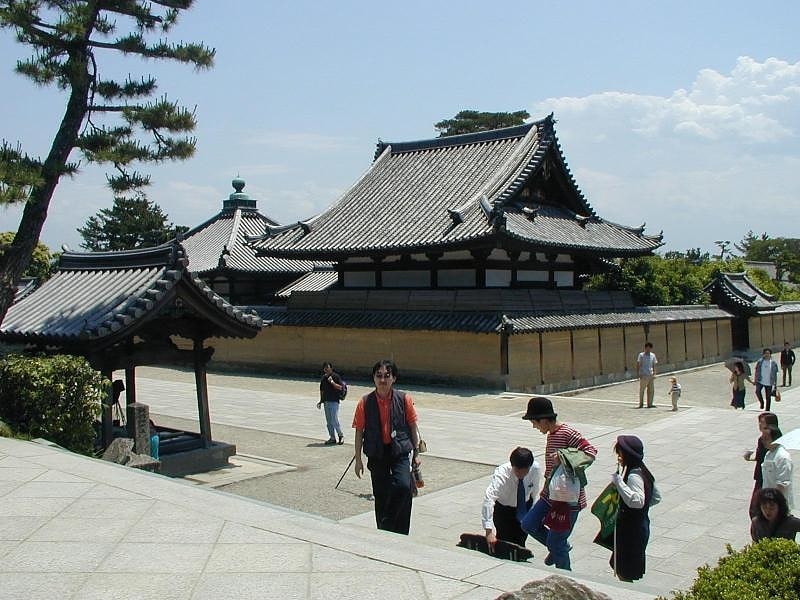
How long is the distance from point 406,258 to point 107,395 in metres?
15.8

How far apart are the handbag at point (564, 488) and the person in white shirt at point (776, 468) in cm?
219

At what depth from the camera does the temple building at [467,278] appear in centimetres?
2305

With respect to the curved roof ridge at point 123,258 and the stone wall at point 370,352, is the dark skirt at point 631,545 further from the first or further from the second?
the stone wall at point 370,352

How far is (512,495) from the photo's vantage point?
239 inches

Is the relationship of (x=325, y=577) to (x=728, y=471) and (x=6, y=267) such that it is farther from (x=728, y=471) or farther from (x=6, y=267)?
(x=6, y=267)

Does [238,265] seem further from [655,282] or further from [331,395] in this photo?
[655,282]

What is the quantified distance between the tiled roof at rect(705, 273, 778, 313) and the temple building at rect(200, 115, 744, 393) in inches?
310

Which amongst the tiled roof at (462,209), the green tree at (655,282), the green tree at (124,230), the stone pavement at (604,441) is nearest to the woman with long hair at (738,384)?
the stone pavement at (604,441)

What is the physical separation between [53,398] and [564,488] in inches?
280

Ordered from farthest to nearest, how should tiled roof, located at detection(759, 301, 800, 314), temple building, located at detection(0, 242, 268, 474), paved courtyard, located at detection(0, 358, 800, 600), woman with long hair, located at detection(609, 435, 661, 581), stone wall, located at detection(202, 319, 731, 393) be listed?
tiled roof, located at detection(759, 301, 800, 314) → stone wall, located at detection(202, 319, 731, 393) → temple building, located at detection(0, 242, 268, 474) → woman with long hair, located at detection(609, 435, 661, 581) → paved courtyard, located at detection(0, 358, 800, 600)

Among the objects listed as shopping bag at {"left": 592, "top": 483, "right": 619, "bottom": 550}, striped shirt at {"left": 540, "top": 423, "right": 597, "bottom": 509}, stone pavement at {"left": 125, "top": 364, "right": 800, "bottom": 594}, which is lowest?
stone pavement at {"left": 125, "top": 364, "right": 800, "bottom": 594}

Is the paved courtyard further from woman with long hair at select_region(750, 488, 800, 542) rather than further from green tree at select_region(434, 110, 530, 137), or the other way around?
green tree at select_region(434, 110, 530, 137)

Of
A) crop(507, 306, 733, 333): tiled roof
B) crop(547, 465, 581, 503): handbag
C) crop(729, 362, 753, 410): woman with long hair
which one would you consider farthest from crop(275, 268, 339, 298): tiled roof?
crop(547, 465, 581, 503): handbag

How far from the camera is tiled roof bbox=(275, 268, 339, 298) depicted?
30.5 meters
